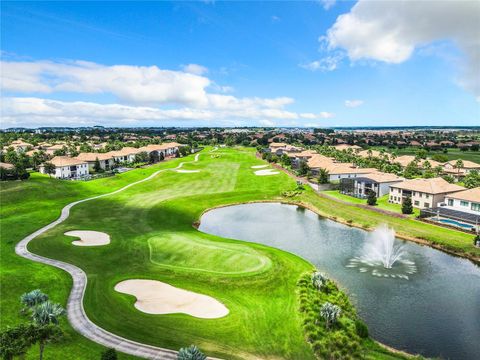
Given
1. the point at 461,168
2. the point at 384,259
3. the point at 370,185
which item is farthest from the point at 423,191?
the point at 461,168

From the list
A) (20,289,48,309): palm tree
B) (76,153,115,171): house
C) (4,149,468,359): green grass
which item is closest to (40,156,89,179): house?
(76,153,115,171): house

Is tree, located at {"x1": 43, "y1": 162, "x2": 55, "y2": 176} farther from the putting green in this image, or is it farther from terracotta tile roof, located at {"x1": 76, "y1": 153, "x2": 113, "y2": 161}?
the putting green

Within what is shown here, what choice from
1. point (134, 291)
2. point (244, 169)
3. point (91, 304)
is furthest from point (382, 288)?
point (244, 169)

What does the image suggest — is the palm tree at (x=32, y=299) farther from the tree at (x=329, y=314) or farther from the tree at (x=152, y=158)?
the tree at (x=152, y=158)

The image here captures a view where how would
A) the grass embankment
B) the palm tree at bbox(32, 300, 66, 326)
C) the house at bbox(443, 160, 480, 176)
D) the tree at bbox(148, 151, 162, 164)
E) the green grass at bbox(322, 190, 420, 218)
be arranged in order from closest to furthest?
1. the palm tree at bbox(32, 300, 66, 326)
2. the grass embankment
3. the green grass at bbox(322, 190, 420, 218)
4. the house at bbox(443, 160, 480, 176)
5. the tree at bbox(148, 151, 162, 164)

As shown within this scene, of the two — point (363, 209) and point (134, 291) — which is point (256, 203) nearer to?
point (363, 209)

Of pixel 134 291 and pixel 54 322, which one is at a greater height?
pixel 54 322
